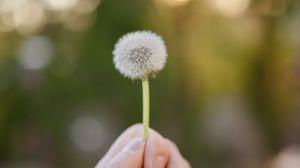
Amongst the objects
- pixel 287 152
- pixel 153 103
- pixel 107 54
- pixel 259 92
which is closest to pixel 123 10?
pixel 107 54

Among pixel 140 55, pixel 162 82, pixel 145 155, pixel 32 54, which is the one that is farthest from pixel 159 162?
pixel 32 54

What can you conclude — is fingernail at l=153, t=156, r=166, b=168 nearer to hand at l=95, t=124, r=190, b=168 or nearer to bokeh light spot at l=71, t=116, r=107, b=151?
hand at l=95, t=124, r=190, b=168

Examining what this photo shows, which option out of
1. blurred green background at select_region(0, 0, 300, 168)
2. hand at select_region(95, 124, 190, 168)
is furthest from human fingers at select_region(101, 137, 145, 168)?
blurred green background at select_region(0, 0, 300, 168)

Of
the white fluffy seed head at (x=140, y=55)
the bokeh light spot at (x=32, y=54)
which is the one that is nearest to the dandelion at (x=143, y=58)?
the white fluffy seed head at (x=140, y=55)

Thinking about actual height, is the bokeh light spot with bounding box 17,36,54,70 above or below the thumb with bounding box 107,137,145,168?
below

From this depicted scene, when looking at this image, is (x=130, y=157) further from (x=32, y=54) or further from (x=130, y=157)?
(x=32, y=54)

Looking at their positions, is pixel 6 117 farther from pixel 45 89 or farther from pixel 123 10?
pixel 123 10
